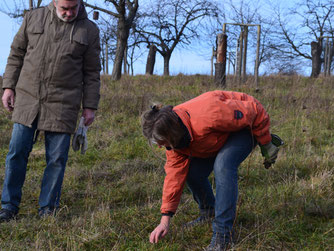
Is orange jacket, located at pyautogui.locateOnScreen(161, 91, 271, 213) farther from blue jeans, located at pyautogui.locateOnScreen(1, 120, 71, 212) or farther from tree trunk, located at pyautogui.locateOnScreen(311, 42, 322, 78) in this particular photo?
tree trunk, located at pyautogui.locateOnScreen(311, 42, 322, 78)

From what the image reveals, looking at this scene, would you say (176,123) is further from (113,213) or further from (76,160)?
(76,160)

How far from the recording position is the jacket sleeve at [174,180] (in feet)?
7.55

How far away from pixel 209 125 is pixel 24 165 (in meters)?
1.69

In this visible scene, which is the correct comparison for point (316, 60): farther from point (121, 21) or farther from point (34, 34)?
point (34, 34)

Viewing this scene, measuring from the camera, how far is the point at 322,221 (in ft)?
9.39

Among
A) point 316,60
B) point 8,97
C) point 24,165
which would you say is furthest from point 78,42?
point 316,60

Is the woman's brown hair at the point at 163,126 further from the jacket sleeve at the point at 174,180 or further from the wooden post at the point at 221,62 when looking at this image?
the wooden post at the point at 221,62

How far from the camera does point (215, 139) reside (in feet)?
7.39

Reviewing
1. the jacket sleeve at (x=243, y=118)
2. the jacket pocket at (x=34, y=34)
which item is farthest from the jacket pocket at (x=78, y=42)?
the jacket sleeve at (x=243, y=118)

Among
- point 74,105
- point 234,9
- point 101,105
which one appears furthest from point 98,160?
point 234,9

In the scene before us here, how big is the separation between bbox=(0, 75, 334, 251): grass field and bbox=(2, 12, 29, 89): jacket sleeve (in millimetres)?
1123

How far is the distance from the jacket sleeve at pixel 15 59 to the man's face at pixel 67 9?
0.34m

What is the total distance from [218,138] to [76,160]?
2858 mm

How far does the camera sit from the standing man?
2877mm
